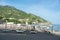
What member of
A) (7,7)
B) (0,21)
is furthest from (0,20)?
(7,7)

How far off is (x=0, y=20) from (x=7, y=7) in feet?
164

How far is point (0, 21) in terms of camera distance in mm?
70250

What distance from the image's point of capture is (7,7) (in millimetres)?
119250

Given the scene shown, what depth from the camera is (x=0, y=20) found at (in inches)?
2751

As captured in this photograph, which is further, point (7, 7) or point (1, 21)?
point (7, 7)

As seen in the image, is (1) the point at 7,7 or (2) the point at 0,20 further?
(1) the point at 7,7

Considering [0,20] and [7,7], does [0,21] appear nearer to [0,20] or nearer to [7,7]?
[0,20]

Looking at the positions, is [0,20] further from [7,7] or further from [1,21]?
[7,7]

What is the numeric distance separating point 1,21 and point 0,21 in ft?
1.52

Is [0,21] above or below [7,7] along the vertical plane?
below

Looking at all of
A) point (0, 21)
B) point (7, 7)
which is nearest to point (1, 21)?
point (0, 21)

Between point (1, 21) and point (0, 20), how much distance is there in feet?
2.77

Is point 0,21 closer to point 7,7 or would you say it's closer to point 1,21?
point 1,21

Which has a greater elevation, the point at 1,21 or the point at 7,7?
the point at 7,7
